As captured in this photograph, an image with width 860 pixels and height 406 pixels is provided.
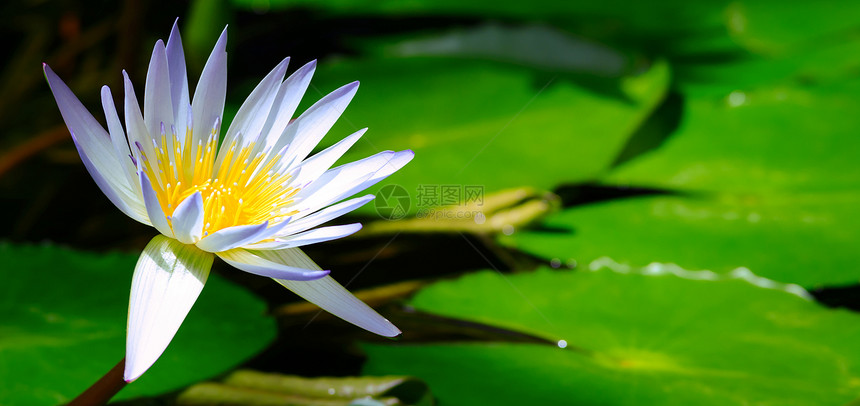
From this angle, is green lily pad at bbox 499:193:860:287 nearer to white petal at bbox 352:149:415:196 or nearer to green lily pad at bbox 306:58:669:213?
green lily pad at bbox 306:58:669:213

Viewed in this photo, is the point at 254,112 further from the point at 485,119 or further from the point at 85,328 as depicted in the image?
the point at 485,119

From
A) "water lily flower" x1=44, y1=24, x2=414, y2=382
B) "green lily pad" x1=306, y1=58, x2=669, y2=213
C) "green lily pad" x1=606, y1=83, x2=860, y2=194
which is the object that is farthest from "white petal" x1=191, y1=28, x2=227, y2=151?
"green lily pad" x1=606, y1=83, x2=860, y2=194

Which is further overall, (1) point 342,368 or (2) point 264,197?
(1) point 342,368

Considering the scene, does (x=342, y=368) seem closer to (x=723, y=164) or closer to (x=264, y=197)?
(x=264, y=197)

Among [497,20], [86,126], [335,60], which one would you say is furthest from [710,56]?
[86,126]

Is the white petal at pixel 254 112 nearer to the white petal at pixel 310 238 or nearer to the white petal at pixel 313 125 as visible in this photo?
the white petal at pixel 313 125
